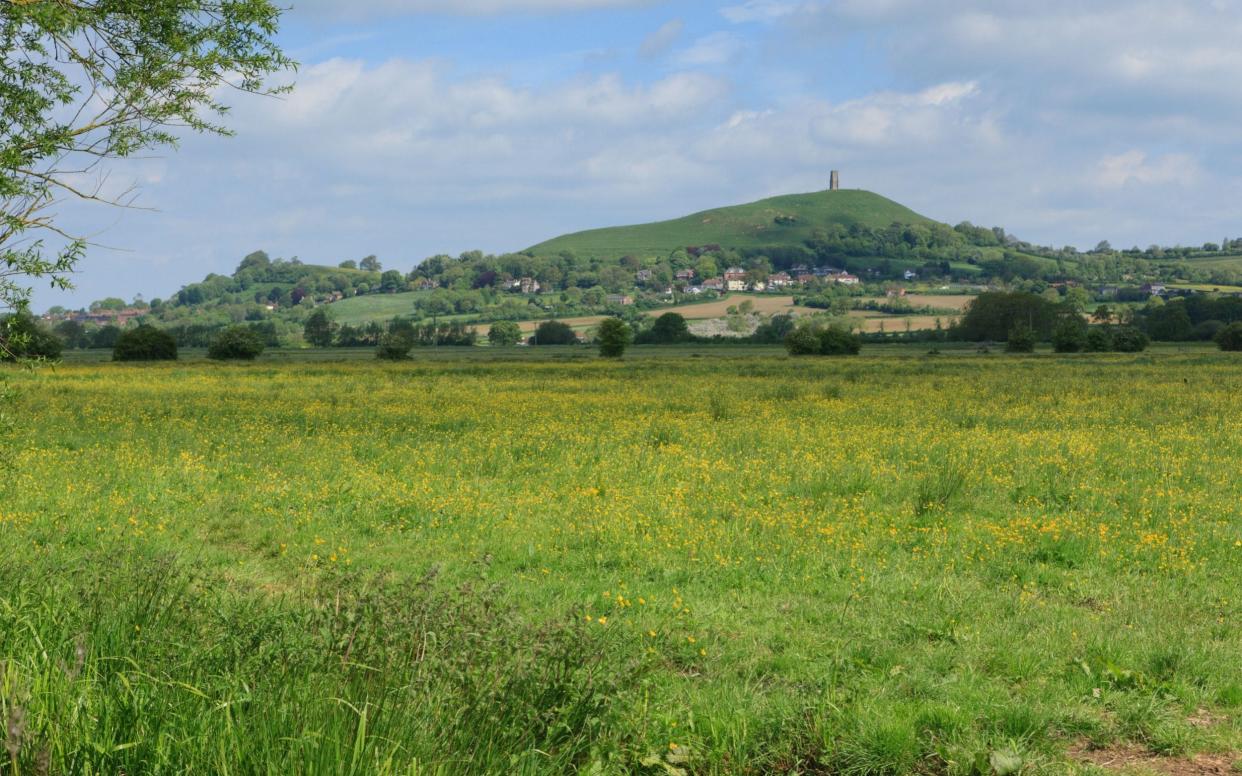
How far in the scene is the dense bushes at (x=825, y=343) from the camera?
85.2 m

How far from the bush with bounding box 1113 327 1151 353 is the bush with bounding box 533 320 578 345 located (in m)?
75.0

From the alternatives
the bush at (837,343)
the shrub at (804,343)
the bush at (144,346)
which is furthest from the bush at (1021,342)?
the bush at (144,346)

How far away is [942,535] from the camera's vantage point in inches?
498

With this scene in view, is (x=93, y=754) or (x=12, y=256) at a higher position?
(x=12, y=256)

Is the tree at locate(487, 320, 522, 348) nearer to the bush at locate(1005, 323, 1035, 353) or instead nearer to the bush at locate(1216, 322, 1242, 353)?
the bush at locate(1005, 323, 1035, 353)

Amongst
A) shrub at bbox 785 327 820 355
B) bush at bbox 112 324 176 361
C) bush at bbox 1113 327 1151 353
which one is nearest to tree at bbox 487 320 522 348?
shrub at bbox 785 327 820 355

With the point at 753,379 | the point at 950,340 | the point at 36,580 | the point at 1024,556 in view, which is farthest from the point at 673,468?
the point at 950,340

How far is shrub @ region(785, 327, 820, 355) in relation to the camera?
279ft

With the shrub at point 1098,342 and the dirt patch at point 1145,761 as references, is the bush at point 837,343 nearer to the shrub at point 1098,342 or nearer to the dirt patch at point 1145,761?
the shrub at point 1098,342

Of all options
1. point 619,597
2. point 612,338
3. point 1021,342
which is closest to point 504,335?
point 612,338

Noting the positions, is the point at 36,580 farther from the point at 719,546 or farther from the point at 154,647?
the point at 719,546

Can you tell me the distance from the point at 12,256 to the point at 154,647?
3807 millimetres

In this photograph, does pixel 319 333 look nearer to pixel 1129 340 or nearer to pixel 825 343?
pixel 825 343

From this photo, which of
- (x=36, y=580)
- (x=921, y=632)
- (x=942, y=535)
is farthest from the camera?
(x=942, y=535)
